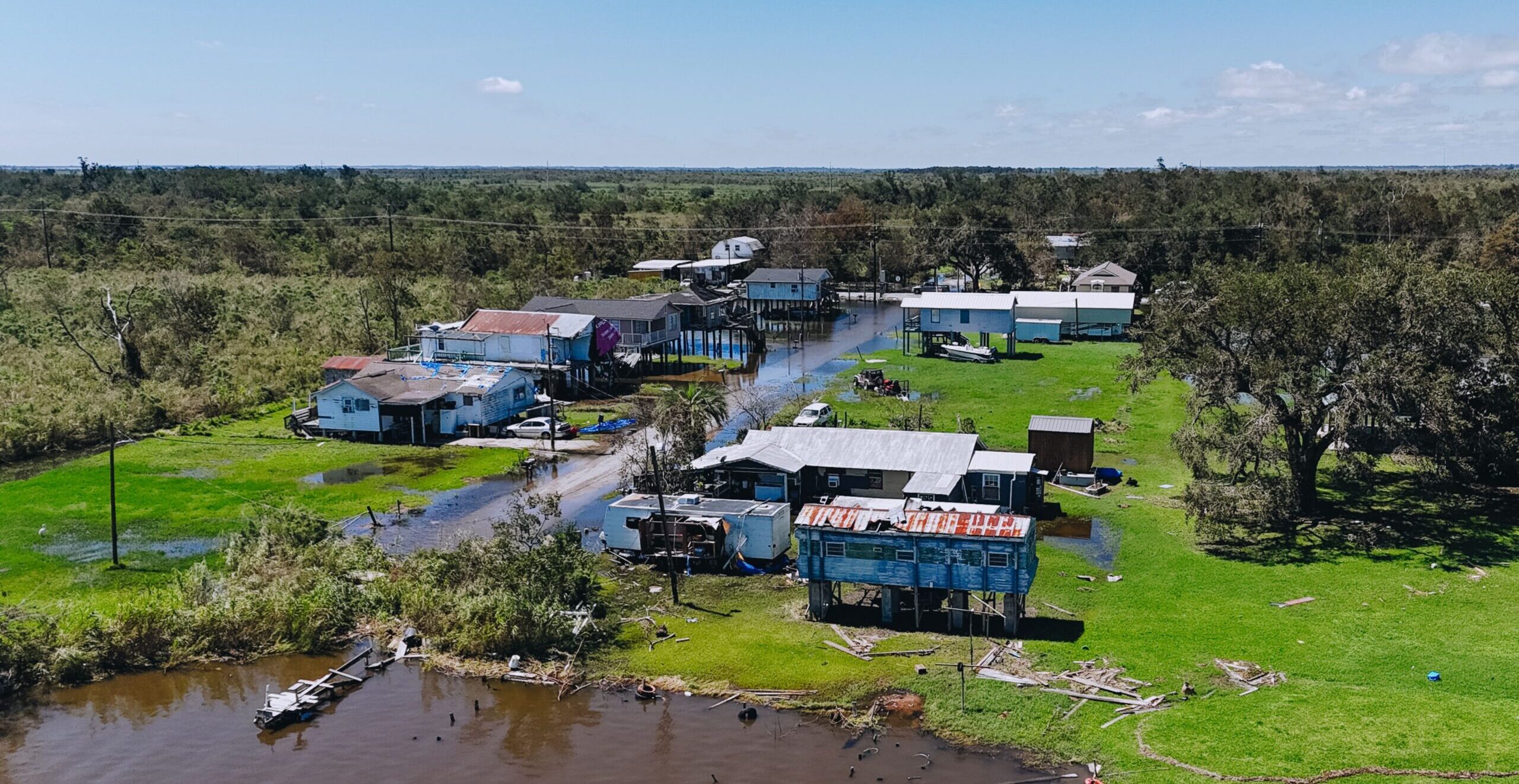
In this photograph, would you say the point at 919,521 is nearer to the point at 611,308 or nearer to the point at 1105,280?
the point at 611,308

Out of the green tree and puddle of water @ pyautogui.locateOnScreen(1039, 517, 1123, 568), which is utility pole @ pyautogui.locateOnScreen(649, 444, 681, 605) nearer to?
puddle of water @ pyautogui.locateOnScreen(1039, 517, 1123, 568)

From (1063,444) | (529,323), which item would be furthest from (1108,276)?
(1063,444)

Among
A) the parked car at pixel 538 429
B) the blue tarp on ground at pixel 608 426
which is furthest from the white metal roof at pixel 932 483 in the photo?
the parked car at pixel 538 429

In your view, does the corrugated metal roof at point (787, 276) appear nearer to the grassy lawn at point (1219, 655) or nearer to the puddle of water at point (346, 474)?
the puddle of water at point (346, 474)

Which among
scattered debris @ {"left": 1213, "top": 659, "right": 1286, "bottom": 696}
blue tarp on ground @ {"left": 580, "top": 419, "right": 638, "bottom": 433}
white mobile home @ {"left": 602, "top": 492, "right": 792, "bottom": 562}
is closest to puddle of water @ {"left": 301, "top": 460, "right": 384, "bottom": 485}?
blue tarp on ground @ {"left": 580, "top": 419, "right": 638, "bottom": 433}

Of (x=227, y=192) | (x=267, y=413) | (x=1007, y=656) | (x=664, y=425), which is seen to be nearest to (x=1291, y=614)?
(x=1007, y=656)

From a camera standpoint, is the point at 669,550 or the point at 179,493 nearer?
the point at 669,550

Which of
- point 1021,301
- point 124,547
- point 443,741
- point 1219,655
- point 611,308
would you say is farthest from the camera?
point 1021,301
